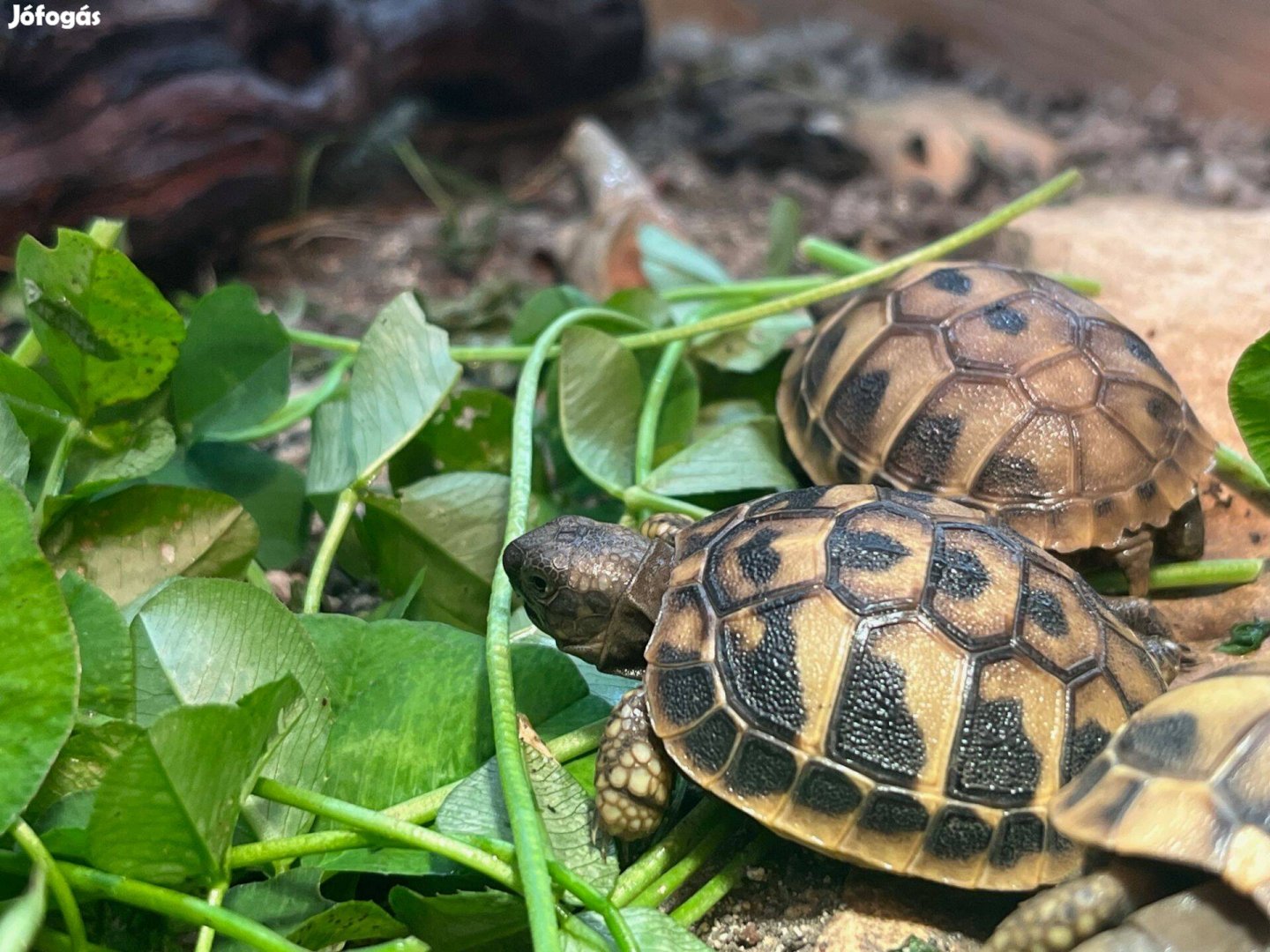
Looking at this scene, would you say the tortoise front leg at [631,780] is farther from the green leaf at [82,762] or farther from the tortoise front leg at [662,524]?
the green leaf at [82,762]

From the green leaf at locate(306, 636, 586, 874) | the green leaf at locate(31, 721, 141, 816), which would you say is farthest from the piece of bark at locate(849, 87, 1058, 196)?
the green leaf at locate(31, 721, 141, 816)

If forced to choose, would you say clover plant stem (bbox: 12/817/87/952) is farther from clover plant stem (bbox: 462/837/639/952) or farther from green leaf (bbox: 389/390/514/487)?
green leaf (bbox: 389/390/514/487)

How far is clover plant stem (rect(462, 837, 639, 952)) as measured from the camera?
1305mm

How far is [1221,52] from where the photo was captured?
444 cm

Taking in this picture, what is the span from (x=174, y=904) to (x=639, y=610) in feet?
2.65

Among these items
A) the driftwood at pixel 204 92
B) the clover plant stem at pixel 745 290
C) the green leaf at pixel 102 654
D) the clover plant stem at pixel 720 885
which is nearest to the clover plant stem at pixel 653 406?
the clover plant stem at pixel 745 290

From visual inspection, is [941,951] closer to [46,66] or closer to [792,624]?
[792,624]

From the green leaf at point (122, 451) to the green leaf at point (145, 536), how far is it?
0.16ft

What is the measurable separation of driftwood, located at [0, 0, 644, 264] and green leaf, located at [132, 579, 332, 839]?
7.65 feet

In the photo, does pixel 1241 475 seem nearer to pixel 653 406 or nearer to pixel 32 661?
pixel 653 406

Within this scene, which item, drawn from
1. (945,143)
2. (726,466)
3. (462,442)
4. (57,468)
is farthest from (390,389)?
(945,143)

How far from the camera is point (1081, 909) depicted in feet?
4.16

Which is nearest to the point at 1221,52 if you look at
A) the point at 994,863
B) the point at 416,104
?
the point at 416,104

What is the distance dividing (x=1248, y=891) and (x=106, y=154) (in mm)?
3519
